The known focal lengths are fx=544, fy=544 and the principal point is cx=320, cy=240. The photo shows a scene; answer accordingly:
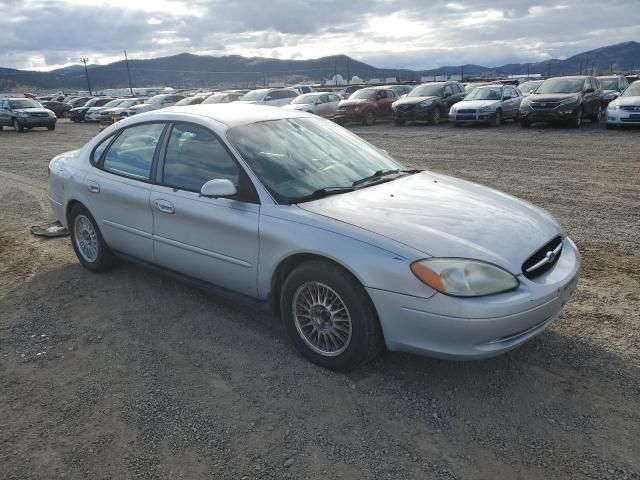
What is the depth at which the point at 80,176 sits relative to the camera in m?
5.06

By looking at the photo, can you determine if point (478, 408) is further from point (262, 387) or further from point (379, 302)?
point (262, 387)

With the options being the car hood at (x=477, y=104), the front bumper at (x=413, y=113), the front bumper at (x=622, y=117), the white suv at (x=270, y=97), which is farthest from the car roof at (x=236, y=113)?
the white suv at (x=270, y=97)

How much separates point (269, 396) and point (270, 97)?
23.5 meters

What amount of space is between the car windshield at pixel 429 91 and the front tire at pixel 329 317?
20911 millimetres

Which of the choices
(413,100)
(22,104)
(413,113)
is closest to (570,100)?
(413,113)

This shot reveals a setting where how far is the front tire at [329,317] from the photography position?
3.15m

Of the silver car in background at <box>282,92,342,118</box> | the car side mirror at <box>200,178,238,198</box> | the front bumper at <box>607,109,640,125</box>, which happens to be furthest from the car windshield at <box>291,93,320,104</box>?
the car side mirror at <box>200,178,238,198</box>

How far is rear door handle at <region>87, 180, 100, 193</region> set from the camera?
482 cm

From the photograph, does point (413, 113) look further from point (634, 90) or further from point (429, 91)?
point (634, 90)

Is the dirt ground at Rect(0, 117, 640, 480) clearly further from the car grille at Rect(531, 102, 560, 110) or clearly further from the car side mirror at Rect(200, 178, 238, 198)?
the car grille at Rect(531, 102, 560, 110)

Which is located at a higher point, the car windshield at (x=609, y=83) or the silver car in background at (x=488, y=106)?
the car windshield at (x=609, y=83)

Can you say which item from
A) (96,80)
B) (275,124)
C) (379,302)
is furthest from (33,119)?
(96,80)

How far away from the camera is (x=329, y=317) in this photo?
11.0ft

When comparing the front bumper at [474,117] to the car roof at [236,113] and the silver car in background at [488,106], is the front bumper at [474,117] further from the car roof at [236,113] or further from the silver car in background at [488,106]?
the car roof at [236,113]
